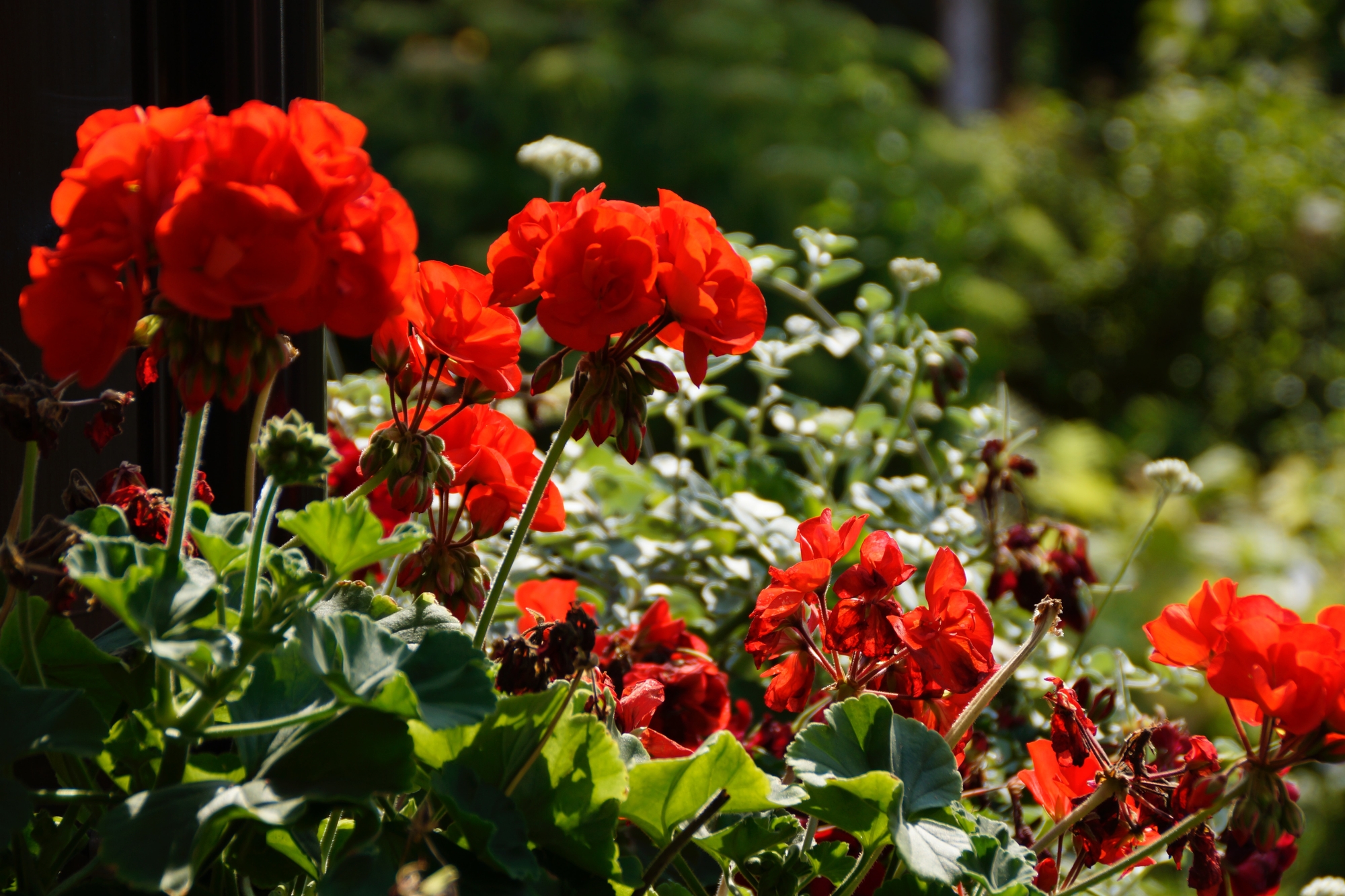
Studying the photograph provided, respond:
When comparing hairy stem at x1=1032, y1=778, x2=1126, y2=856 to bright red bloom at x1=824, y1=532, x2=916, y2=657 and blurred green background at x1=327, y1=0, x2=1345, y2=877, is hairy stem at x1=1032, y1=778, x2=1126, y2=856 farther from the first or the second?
blurred green background at x1=327, y1=0, x2=1345, y2=877

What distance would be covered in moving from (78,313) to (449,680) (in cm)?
21

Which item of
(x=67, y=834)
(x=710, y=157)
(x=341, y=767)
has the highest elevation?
(x=341, y=767)

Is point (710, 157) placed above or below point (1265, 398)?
above

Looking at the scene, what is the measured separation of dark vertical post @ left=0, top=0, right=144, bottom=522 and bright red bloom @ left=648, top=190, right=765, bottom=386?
1.68 ft

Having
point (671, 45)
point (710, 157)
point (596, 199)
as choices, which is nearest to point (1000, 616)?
point (596, 199)

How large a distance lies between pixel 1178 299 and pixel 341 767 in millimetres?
7237

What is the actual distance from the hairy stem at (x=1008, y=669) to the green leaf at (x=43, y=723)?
43cm

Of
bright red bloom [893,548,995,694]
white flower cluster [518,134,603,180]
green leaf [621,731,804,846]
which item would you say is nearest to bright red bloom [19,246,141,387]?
green leaf [621,731,804,846]

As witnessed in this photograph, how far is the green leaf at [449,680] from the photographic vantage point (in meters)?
0.45

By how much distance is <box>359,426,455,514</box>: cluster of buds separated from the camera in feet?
1.87

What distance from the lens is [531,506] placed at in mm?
563

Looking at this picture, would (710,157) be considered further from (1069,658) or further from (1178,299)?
(1069,658)

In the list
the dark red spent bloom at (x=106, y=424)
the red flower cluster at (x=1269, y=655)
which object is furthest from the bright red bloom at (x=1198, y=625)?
the dark red spent bloom at (x=106, y=424)

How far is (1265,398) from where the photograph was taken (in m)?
6.45
